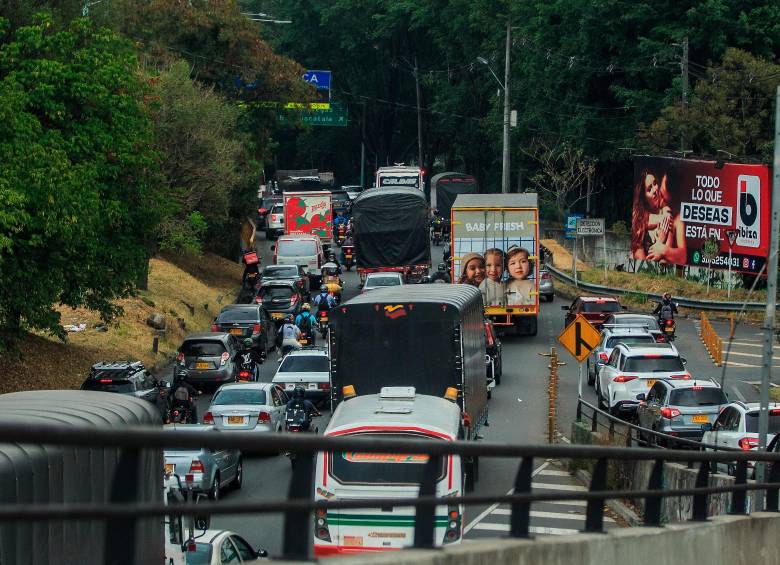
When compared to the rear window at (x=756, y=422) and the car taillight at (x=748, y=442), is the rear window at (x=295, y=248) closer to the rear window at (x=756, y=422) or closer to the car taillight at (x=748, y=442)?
the rear window at (x=756, y=422)

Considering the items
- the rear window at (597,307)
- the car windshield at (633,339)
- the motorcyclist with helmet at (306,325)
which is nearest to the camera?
the car windshield at (633,339)

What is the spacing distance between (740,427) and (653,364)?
30.5ft

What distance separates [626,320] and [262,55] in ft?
91.3

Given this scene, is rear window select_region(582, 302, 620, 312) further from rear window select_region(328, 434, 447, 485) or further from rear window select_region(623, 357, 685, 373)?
rear window select_region(328, 434, 447, 485)

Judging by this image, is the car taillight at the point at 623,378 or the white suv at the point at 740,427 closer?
the white suv at the point at 740,427

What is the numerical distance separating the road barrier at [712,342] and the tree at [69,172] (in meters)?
16.3

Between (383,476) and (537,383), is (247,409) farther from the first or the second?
(383,476)

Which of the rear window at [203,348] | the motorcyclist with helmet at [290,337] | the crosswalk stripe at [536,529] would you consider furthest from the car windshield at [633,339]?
the crosswalk stripe at [536,529]

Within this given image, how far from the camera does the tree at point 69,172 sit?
88.3ft

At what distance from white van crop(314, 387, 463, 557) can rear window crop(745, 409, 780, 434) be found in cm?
447

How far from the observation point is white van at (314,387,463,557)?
6500 millimetres

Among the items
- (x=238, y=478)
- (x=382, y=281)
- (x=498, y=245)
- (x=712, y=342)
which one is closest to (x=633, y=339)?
(x=712, y=342)

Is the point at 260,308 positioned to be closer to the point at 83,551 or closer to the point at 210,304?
the point at 210,304

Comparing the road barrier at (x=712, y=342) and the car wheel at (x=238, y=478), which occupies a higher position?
the car wheel at (x=238, y=478)
